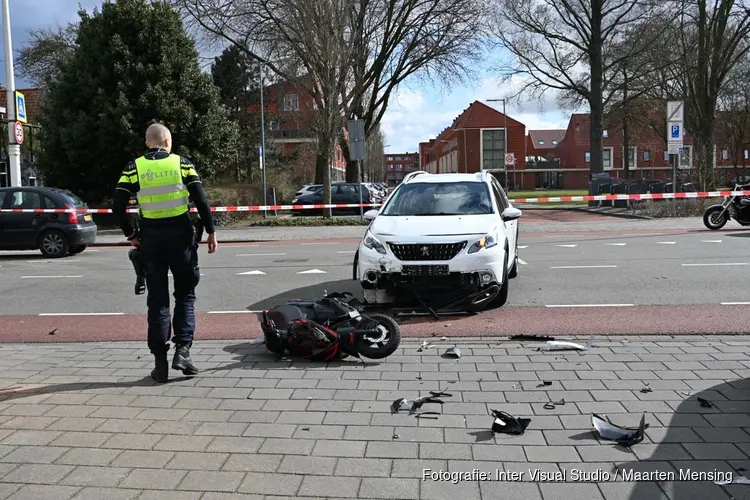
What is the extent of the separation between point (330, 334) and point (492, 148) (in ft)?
263

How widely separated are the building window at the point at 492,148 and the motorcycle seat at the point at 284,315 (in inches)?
3111

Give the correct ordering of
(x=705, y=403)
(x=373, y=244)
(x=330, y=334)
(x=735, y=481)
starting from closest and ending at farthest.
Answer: (x=735, y=481), (x=705, y=403), (x=330, y=334), (x=373, y=244)

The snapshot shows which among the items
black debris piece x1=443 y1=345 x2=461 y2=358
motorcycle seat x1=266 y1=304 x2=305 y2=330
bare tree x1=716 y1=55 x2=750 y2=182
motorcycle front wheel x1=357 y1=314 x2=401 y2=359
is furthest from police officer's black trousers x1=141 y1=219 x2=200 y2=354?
bare tree x1=716 y1=55 x2=750 y2=182

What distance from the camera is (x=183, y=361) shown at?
498cm

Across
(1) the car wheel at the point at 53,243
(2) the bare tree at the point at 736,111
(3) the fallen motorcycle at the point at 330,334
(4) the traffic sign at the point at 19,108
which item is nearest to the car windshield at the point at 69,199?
(1) the car wheel at the point at 53,243

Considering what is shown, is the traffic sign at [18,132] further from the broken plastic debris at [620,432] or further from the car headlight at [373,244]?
the broken plastic debris at [620,432]

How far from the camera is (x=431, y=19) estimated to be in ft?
107

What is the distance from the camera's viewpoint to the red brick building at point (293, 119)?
26578 millimetres

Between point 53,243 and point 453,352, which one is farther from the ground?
point 53,243

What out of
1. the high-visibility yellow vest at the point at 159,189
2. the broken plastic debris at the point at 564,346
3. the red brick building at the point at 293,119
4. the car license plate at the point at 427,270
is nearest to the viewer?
the high-visibility yellow vest at the point at 159,189

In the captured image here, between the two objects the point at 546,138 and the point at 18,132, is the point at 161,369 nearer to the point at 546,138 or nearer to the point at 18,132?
the point at 18,132

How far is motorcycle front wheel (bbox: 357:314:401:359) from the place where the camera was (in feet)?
17.6

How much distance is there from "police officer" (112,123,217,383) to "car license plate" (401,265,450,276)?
2.61 meters

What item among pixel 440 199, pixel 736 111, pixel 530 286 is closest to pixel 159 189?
pixel 440 199
